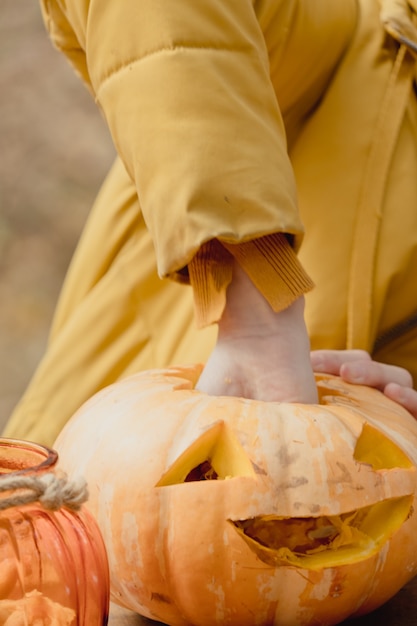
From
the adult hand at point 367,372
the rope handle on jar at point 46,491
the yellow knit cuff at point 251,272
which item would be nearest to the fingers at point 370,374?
the adult hand at point 367,372

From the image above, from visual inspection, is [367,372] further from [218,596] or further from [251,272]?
[218,596]

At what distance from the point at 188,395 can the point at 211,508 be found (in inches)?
4.3

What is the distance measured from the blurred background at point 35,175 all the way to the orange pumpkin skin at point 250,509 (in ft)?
7.38

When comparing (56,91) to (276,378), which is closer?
(276,378)

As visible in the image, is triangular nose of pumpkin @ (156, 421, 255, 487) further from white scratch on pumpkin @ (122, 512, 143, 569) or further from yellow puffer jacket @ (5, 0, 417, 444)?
yellow puffer jacket @ (5, 0, 417, 444)

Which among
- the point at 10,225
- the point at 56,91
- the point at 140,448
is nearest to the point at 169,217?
the point at 140,448

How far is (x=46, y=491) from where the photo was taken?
1.65ft

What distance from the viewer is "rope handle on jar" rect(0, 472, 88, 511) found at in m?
0.49

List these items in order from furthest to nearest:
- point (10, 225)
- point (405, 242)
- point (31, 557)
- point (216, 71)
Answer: point (10, 225)
point (405, 242)
point (216, 71)
point (31, 557)

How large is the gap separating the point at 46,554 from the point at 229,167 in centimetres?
34

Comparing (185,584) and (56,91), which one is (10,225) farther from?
(185,584)

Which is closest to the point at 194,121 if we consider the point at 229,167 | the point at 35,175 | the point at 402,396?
the point at 229,167

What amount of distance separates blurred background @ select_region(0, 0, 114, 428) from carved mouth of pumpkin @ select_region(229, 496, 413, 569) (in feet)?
7.48

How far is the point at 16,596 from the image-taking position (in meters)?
0.51
